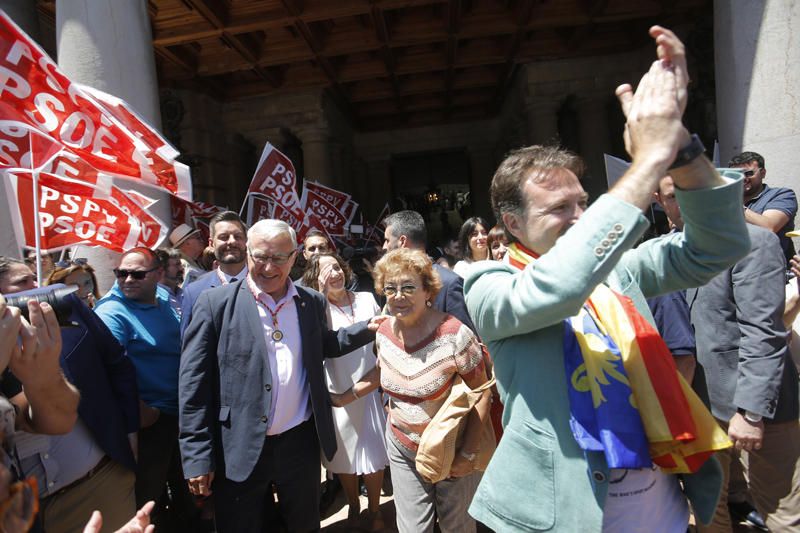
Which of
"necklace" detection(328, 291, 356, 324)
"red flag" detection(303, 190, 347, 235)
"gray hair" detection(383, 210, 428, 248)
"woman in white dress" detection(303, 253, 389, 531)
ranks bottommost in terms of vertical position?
"woman in white dress" detection(303, 253, 389, 531)

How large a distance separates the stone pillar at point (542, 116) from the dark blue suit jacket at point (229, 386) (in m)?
9.17

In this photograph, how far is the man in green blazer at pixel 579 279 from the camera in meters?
1.03

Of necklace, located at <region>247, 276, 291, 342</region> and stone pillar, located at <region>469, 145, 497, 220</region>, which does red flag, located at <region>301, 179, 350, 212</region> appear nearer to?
necklace, located at <region>247, 276, 291, 342</region>

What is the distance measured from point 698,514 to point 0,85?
146 inches

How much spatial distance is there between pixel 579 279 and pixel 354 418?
3.04 meters

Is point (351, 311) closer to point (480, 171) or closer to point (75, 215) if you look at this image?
point (75, 215)

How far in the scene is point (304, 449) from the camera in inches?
111

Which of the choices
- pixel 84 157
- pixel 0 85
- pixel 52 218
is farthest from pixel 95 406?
pixel 0 85

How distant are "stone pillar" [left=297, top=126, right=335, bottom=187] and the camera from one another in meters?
9.60

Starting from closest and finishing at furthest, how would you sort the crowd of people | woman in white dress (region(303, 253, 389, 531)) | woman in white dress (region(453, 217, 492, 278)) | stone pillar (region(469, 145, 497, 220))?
the crowd of people
woman in white dress (region(303, 253, 389, 531))
woman in white dress (region(453, 217, 492, 278))
stone pillar (region(469, 145, 497, 220))

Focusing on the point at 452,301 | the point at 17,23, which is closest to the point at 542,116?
the point at 452,301

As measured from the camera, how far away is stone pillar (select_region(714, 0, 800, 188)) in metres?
4.59

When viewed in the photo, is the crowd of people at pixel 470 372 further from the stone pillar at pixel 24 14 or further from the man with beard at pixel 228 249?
the stone pillar at pixel 24 14

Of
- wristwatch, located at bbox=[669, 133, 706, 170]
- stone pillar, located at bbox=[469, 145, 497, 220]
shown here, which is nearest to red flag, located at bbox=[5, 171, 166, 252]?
wristwatch, located at bbox=[669, 133, 706, 170]
